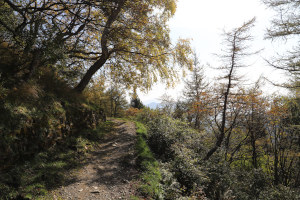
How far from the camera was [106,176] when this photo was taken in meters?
5.03

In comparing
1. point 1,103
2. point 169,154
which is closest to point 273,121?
point 169,154

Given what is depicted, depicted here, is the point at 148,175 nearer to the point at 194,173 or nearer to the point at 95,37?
the point at 194,173

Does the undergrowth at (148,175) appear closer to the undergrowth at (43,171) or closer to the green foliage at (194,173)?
the green foliage at (194,173)

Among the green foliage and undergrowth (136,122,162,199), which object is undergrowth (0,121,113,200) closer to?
undergrowth (136,122,162,199)

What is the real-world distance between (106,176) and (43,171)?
1.92 meters

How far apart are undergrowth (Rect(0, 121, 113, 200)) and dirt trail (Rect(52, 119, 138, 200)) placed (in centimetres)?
31

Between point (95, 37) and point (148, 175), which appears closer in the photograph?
point (148, 175)

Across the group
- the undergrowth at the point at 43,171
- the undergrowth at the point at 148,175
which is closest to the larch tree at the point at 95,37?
the undergrowth at the point at 43,171

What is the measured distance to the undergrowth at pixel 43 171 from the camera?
3090mm

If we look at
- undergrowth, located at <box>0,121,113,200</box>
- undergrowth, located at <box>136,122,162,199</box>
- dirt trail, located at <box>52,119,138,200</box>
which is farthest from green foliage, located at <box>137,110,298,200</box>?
undergrowth, located at <box>0,121,113,200</box>

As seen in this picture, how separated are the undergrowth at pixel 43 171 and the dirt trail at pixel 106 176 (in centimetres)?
31

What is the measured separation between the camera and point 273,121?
11.5m

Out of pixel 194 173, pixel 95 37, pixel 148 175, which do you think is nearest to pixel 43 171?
pixel 148 175

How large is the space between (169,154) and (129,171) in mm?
2845
